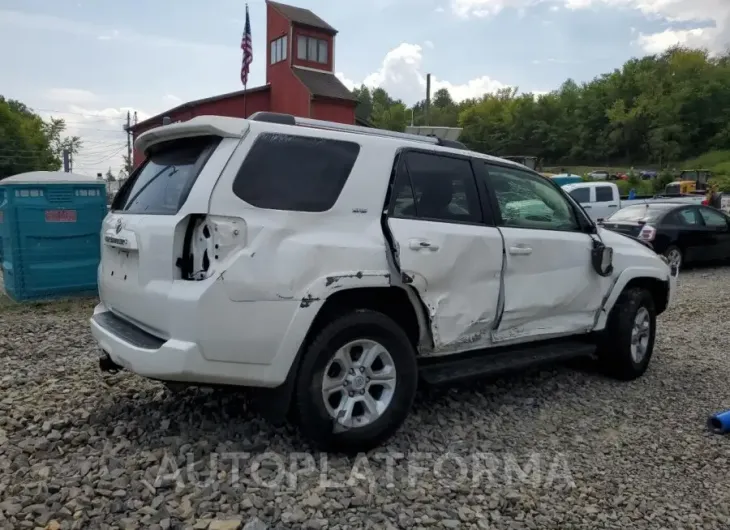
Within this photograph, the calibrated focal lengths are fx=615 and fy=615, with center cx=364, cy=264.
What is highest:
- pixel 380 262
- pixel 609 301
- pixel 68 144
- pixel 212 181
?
pixel 68 144

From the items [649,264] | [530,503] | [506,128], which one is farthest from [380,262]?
[506,128]

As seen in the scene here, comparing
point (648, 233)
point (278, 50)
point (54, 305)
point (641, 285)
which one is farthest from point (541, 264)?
point (278, 50)

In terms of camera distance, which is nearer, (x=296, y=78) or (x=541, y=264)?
(x=541, y=264)

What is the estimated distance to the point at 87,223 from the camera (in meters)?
7.94

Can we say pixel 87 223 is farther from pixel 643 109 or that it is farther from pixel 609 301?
pixel 643 109

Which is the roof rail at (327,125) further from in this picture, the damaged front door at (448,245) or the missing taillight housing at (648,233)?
the missing taillight housing at (648,233)

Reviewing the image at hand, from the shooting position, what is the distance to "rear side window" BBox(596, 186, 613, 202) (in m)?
18.2

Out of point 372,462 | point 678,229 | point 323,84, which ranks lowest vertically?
point 372,462

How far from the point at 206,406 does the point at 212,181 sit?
169cm

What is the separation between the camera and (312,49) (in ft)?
99.8

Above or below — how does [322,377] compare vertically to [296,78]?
below

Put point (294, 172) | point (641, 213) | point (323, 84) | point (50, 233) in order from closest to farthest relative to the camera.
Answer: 1. point (294, 172)
2. point (50, 233)
3. point (641, 213)
4. point (323, 84)

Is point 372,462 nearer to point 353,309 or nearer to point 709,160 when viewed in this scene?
point 353,309

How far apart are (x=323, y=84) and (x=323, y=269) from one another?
2789 cm
